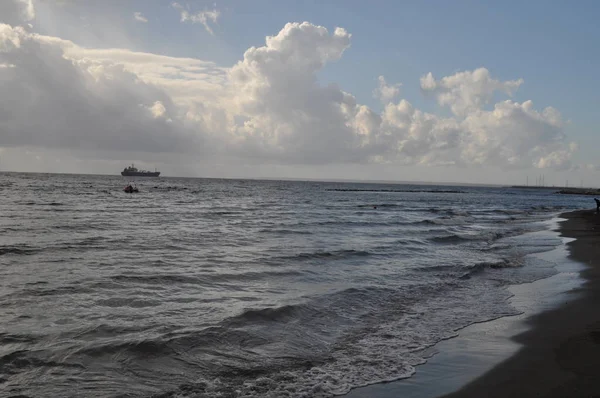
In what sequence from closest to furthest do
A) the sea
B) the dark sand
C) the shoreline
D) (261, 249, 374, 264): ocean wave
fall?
the dark sand → the shoreline → the sea → (261, 249, 374, 264): ocean wave

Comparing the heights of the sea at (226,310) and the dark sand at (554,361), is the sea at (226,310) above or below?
below

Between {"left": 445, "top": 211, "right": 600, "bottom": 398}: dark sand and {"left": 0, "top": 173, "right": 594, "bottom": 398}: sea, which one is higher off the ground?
{"left": 445, "top": 211, "right": 600, "bottom": 398}: dark sand

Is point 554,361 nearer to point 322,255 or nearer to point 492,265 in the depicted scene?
point 492,265

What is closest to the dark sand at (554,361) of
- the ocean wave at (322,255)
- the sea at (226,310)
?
the sea at (226,310)

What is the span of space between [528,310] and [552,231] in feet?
88.4

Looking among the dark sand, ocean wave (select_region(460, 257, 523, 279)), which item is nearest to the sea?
ocean wave (select_region(460, 257, 523, 279))

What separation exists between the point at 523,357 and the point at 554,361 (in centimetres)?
49

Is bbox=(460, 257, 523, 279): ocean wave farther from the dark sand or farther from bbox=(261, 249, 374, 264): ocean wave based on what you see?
the dark sand

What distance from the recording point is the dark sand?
6781 mm

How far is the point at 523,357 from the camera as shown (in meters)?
8.35

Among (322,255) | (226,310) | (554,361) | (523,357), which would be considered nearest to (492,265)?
(322,255)

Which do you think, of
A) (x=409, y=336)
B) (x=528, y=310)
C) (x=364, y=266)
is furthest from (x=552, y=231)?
(x=409, y=336)

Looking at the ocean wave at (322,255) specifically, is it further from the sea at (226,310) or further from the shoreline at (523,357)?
the shoreline at (523,357)

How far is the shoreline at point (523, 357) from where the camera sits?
272 inches
